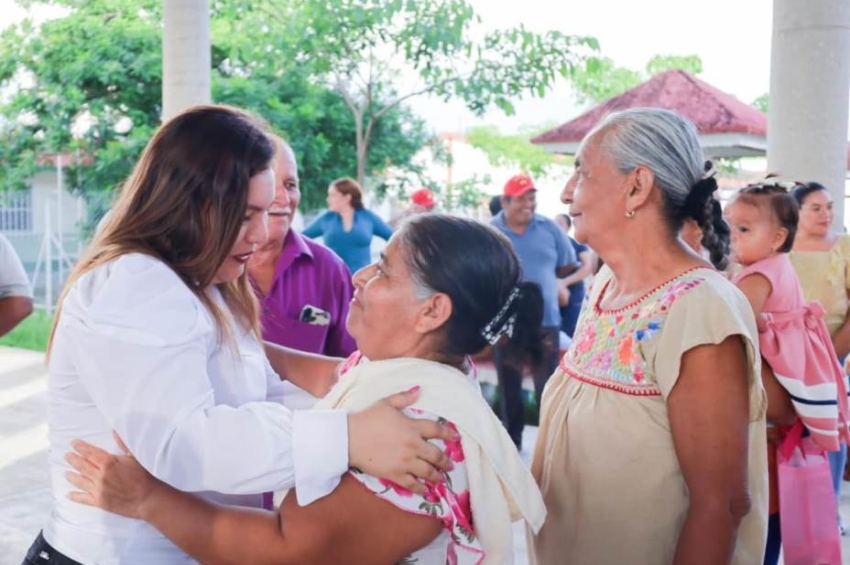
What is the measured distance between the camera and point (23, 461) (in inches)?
244

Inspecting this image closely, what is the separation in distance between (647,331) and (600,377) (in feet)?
0.49

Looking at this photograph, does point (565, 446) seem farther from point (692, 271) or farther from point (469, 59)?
point (469, 59)

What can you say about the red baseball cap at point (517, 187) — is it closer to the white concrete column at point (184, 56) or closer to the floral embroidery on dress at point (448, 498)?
the white concrete column at point (184, 56)

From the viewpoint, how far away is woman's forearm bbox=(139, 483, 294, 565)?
1.53 metres

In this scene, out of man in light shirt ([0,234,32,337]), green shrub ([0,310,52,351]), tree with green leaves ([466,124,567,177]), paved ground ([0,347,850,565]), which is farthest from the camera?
tree with green leaves ([466,124,567,177])

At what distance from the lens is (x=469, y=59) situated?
10.7 meters

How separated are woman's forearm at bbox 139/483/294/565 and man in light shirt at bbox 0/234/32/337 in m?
2.38

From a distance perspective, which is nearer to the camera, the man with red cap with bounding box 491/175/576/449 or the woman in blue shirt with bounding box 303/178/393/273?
the man with red cap with bounding box 491/175/576/449

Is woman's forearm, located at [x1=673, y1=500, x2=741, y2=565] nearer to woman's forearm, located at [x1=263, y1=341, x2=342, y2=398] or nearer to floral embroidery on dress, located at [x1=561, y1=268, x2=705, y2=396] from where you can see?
floral embroidery on dress, located at [x1=561, y1=268, x2=705, y2=396]

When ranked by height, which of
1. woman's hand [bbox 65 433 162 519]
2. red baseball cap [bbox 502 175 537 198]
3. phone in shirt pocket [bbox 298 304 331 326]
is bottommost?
woman's hand [bbox 65 433 162 519]

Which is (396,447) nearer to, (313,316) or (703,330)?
(703,330)

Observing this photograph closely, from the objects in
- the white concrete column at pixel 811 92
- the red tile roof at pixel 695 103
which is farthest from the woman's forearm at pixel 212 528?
the red tile roof at pixel 695 103

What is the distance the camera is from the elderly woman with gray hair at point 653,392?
1769 millimetres

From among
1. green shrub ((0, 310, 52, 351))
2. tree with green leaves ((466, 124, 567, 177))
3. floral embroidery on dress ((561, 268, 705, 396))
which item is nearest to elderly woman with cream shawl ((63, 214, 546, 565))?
floral embroidery on dress ((561, 268, 705, 396))
